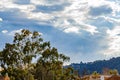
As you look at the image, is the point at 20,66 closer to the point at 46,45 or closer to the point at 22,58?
the point at 22,58

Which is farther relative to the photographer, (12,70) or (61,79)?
(61,79)

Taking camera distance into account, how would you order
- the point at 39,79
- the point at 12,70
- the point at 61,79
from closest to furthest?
1. the point at 12,70
2. the point at 61,79
3. the point at 39,79

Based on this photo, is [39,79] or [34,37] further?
[39,79]

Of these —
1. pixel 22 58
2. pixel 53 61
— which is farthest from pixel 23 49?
pixel 53 61

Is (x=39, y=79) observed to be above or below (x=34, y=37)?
below

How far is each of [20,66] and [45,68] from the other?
782 centimetres

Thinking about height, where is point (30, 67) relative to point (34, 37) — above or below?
below

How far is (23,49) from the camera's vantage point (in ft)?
340

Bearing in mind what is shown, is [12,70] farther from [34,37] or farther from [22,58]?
[34,37]

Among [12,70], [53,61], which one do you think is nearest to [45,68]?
[53,61]

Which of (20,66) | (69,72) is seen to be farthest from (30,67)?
(69,72)

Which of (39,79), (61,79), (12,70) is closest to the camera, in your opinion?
(12,70)

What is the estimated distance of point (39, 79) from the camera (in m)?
115

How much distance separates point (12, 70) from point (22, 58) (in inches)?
152
